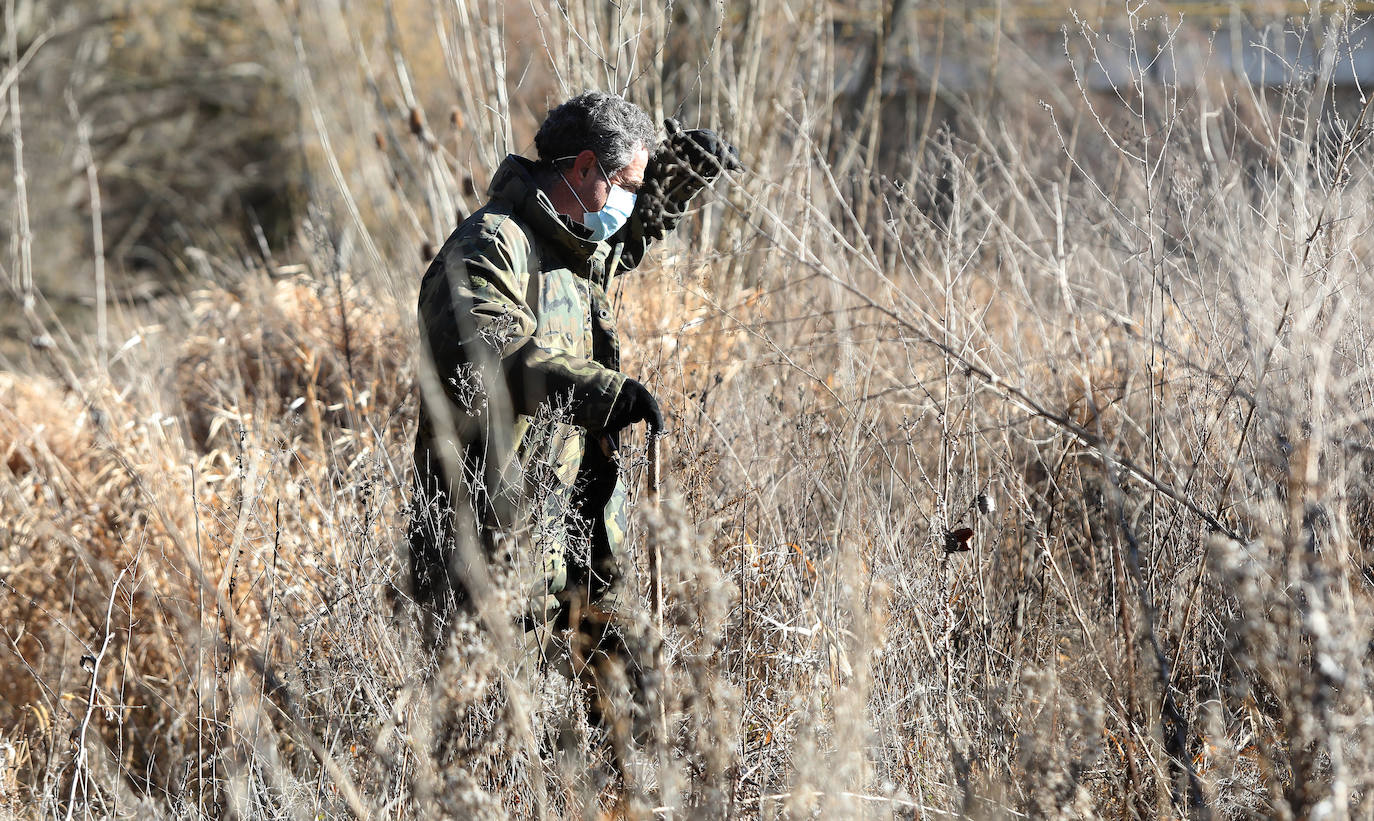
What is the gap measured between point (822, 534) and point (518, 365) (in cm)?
80

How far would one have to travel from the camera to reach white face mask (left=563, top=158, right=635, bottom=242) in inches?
97.6

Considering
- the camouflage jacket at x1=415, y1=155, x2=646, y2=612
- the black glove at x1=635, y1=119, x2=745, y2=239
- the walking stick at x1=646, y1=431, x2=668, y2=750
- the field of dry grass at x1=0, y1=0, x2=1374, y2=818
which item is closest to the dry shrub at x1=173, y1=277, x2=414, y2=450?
the field of dry grass at x1=0, y1=0, x2=1374, y2=818

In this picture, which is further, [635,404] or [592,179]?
[592,179]

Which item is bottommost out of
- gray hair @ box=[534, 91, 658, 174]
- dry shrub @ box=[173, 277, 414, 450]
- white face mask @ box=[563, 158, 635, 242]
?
dry shrub @ box=[173, 277, 414, 450]

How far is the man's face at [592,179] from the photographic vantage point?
2453 mm

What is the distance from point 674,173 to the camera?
2.78m

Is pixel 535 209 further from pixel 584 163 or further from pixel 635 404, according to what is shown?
pixel 635 404

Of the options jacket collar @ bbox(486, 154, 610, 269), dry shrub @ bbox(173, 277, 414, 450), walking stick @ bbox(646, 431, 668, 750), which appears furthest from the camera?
dry shrub @ bbox(173, 277, 414, 450)

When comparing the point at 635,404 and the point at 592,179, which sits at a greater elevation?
the point at 592,179

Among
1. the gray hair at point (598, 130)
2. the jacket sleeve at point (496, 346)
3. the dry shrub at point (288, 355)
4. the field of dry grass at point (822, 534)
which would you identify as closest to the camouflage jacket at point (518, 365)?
the jacket sleeve at point (496, 346)

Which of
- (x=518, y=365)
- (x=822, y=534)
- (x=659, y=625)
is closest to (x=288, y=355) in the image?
(x=518, y=365)

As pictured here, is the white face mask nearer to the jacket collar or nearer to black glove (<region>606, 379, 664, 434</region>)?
the jacket collar

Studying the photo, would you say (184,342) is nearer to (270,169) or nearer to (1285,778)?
(1285,778)

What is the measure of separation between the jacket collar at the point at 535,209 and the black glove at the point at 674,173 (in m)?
0.30
